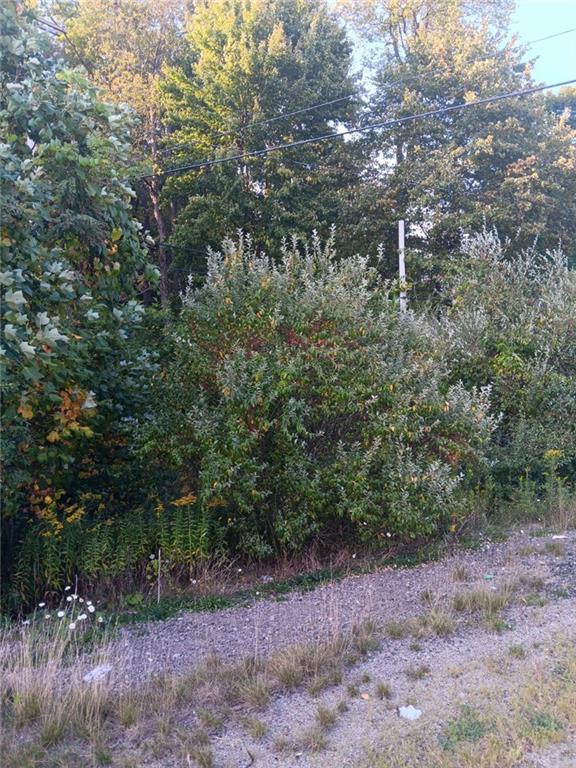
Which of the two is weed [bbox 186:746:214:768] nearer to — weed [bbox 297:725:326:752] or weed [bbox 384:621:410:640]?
weed [bbox 297:725:326:752]

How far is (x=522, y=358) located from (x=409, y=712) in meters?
6.19

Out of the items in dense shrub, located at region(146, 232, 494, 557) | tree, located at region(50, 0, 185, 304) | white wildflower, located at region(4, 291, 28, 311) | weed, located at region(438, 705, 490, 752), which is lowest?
weed, located at region(438, 705, 490, 752)

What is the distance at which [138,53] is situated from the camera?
57.2ft

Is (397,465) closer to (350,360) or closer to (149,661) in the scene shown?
(350,360)

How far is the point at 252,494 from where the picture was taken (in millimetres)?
5191

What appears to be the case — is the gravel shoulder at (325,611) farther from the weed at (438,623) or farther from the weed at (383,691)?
the weed at (383,691)

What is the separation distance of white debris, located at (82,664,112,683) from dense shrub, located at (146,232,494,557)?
175cm

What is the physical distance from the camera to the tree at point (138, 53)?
16.5 meters

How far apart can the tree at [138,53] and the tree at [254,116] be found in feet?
2.47

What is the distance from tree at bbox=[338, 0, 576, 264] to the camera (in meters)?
16.9

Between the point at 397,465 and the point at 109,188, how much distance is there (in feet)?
10.8

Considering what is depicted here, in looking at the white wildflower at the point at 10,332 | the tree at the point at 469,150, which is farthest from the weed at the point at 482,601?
the tree at the point at 469,150

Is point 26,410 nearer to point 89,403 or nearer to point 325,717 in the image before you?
point 89,403

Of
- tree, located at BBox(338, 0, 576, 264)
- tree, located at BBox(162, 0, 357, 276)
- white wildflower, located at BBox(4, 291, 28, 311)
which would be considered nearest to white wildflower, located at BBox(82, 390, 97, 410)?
white wildflower, located at BBox(4, 291, 28, 311)
